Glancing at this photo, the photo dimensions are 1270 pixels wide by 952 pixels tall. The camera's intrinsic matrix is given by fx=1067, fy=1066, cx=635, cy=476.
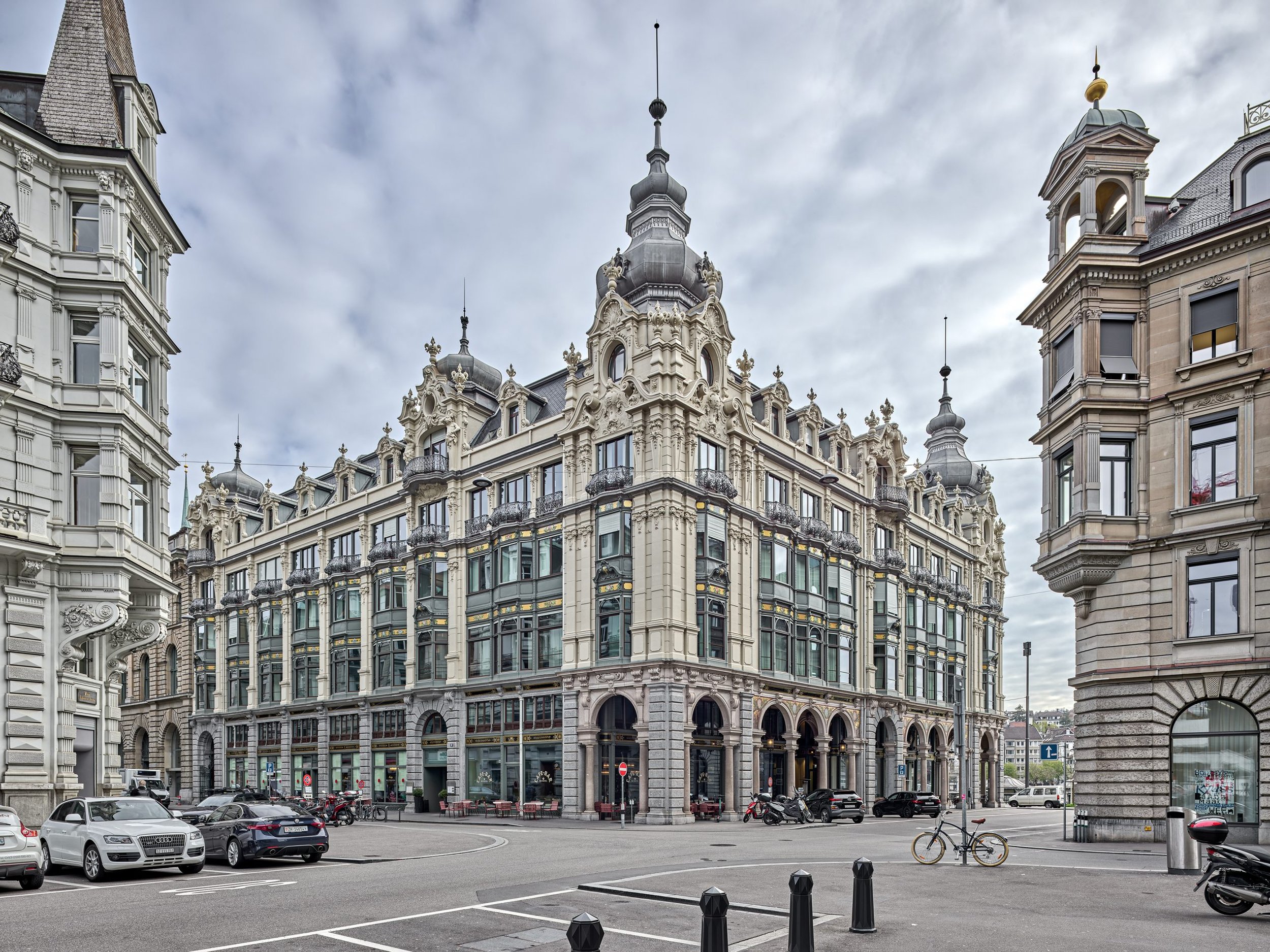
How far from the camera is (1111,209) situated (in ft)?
101

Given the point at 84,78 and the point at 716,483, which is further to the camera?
the point at 716,483

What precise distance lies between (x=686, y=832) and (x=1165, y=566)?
710 inches

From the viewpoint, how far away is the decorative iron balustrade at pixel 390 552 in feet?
195

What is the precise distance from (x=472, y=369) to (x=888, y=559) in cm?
2729

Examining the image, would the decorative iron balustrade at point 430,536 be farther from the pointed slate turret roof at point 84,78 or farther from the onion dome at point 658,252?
the pointed slate turret roof at point 84,78

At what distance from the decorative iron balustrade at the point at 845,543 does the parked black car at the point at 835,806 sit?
49.2 feet

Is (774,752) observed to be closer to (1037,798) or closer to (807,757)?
(807,757)

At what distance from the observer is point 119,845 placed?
19.7m

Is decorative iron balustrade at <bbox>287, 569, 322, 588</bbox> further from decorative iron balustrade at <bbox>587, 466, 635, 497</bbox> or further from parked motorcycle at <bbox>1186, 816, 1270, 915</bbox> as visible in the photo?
parked motorcycle at <bbox>1186, 816, 1270, 915</bbox>

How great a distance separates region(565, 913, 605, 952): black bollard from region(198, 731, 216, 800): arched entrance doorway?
75.5 meters

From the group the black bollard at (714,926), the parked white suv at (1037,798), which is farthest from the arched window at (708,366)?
the black bollard at (714,926)

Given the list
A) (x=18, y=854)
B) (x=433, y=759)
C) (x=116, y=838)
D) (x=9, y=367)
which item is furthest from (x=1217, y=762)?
(x=433, y=759)

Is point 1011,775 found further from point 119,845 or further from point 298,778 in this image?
point 119,845

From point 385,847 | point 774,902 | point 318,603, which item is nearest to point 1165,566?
point 774,902
